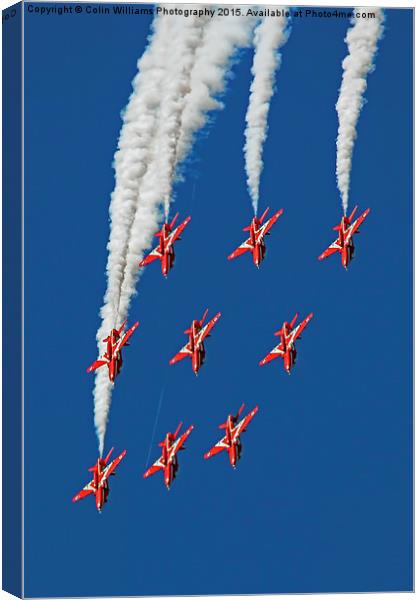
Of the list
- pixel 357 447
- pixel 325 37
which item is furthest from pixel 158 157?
pixel 357 447

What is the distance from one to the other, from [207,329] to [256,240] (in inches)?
45.1

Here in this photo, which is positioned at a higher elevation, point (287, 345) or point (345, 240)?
point (345, 240)

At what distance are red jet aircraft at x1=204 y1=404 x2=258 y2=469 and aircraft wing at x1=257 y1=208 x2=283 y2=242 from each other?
6.33 feet

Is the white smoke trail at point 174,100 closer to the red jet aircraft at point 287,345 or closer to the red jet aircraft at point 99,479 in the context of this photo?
the red jet aircraft at point 287,345

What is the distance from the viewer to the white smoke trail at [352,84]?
85.7 feet

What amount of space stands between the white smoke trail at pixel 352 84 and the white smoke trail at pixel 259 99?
859 mm

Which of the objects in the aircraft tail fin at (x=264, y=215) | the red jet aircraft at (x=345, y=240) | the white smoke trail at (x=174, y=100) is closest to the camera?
the white smoke trail at (x=174, y=100)

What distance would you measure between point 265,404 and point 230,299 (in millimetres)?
1258

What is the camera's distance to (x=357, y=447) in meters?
26.3

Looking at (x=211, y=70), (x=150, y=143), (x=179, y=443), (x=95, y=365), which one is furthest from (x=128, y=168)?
(x=179, y=443)

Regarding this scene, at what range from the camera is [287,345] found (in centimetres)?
2595

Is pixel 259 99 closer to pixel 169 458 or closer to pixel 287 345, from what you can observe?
pixel 287 345

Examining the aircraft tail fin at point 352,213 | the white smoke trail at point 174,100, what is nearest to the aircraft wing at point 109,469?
the white smoke trail at point 174,100

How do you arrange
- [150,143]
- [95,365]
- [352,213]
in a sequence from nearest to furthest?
[95,365] < [150,143] < [352,213]
